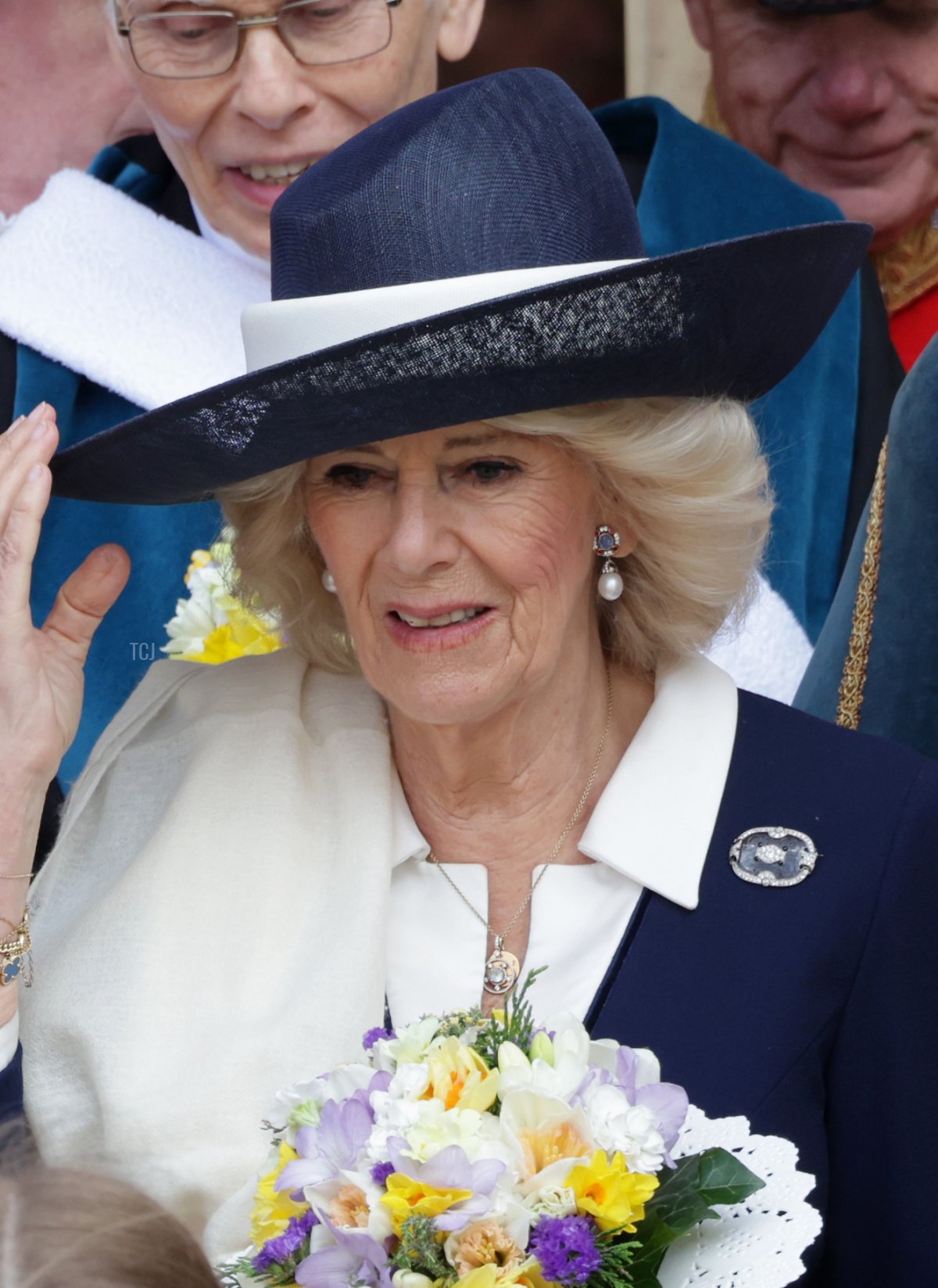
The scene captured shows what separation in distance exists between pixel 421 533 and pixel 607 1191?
2.74 feet

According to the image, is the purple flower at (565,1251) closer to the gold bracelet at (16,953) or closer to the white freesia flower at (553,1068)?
the white freesia flower at (553,1068)

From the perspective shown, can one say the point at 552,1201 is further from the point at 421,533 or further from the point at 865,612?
the point at 865,612

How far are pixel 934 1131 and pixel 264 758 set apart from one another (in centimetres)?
93

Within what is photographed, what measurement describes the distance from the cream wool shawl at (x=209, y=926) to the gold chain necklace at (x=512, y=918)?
117mm

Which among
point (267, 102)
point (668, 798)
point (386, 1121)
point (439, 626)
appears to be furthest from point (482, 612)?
point (267, 102)

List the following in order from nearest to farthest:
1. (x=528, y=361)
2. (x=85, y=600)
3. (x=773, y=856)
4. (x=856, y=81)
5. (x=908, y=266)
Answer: (x=528, y=361), (x=773, y=856), (x=85, y=600), (x=856, y=81), (x=908, y=266)

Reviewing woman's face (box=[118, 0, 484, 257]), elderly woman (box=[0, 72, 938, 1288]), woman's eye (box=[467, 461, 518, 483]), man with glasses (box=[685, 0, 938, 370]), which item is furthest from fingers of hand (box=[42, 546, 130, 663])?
man with glasses (box=[685, 0, 938, 370])

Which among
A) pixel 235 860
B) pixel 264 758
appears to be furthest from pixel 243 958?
pixel 264 758

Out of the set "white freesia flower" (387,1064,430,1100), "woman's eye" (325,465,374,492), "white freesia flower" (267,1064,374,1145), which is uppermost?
"woman's eye" (325,465,374,492)

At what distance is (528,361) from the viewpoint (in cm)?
192

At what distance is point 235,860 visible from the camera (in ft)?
7.35

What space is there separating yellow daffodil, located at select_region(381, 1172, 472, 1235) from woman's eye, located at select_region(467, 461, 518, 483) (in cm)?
89

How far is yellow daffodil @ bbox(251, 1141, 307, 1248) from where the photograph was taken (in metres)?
1.59

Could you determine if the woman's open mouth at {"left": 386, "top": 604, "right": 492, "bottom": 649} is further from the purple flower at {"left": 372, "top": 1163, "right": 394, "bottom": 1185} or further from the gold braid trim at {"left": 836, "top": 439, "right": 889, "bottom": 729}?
the purple flower at {"left": 372, "top": 1163, "right": 394, "bottom": 1185}
